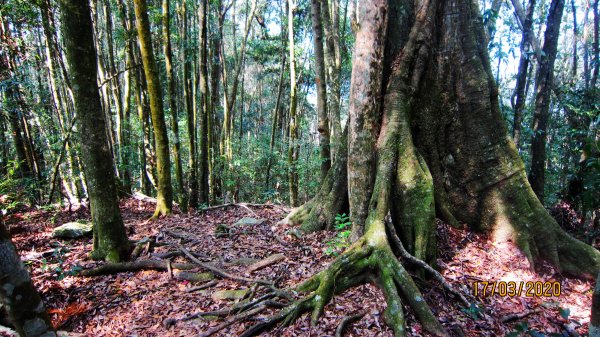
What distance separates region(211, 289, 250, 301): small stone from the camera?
407 centimetres

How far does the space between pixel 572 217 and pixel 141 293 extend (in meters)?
9.10

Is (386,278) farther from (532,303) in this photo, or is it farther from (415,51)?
(415,51)

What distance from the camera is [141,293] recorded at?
4.45 meters

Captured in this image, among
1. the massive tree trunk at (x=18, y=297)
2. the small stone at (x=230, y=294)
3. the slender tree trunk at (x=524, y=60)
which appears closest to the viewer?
the massive tree trunk at (x=18, y=297)

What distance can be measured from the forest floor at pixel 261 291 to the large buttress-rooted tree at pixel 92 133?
405mm

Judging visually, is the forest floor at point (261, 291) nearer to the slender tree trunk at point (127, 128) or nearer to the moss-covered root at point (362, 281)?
the moss-covered root at point (362, 281)

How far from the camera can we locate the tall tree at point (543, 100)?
24.3ft

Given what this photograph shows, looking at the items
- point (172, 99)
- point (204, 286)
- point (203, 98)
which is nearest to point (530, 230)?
point (204, 286)

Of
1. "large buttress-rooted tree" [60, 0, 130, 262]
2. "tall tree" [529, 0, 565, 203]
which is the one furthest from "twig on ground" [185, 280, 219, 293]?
"tall tree" [529, 0, 565, 203]

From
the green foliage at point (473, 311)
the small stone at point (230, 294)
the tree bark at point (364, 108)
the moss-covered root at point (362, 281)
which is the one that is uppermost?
the tree bark at point (364, 108)

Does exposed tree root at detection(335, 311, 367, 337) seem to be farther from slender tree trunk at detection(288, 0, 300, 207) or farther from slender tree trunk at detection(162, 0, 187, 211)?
slender tree trunk at detection(288, 0, 300, 207)

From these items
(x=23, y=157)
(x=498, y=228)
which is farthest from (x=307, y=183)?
(x=498, y=228)

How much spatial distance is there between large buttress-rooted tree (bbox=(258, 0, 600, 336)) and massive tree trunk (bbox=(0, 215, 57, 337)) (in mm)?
2563

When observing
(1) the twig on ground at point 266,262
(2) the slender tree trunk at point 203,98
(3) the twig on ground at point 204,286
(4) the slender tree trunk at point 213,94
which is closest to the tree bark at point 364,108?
(1) the twig on ground at point 266,262
